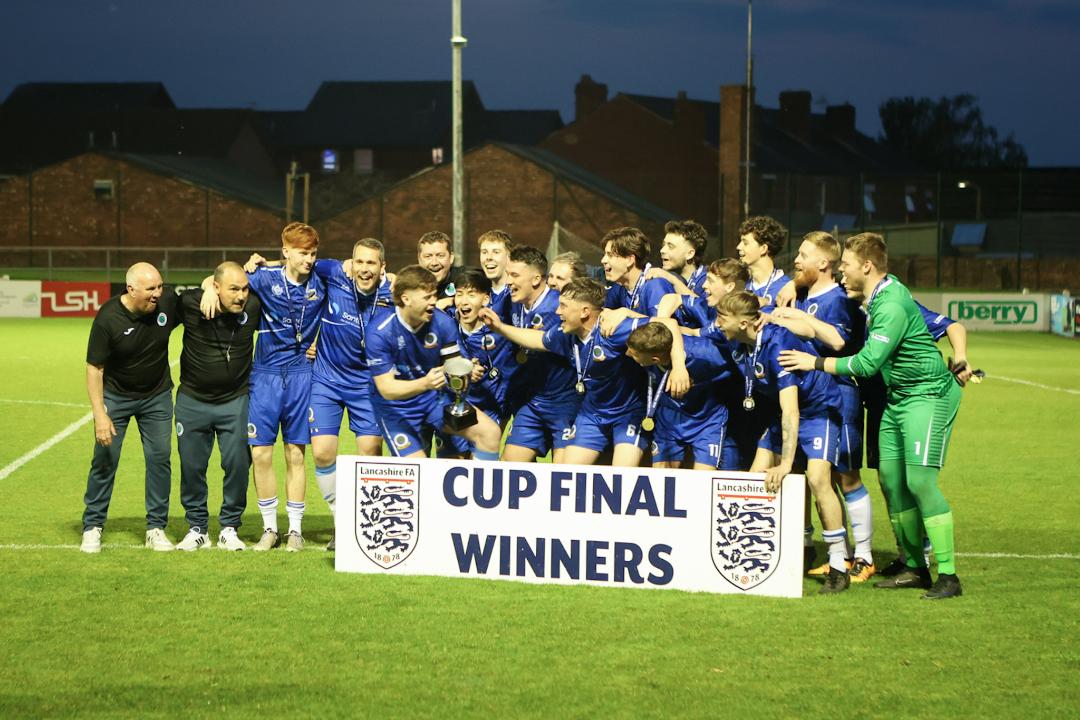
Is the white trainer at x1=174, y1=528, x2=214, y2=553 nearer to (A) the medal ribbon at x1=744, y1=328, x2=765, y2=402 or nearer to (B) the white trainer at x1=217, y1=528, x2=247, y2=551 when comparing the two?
(B) the white trainer at x1=217, y1=528, x2=247, y2=551

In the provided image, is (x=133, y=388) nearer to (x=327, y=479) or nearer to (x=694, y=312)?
(x=327, y=479)

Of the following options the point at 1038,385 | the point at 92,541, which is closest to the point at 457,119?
the point at 1038,385

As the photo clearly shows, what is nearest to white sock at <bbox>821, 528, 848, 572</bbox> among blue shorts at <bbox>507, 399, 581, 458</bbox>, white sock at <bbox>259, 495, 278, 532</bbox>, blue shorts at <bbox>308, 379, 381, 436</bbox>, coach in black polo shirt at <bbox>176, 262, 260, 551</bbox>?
blue shorts at <bbox>507, 399, 581, 458</bbox>

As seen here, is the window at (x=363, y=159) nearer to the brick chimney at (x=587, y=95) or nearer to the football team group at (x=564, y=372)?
the brick chimney at (x=587, y=95)

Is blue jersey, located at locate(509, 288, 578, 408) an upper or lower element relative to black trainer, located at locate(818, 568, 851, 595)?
upper

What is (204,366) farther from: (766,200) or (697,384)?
(766,200)

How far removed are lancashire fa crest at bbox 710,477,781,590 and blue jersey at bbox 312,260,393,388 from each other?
109 inches

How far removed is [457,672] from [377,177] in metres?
60.7

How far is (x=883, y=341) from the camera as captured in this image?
24.2 ft

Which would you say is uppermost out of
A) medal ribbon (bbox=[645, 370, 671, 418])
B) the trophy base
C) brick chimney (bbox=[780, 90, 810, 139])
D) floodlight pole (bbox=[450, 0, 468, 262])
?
brick chimney (bbox=[780, 90, 810, 139])

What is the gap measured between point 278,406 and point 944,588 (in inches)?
174

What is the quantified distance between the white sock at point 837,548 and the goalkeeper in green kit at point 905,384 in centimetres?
40

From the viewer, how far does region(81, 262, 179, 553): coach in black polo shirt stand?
28.1 feet

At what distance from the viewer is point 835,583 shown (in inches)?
306
